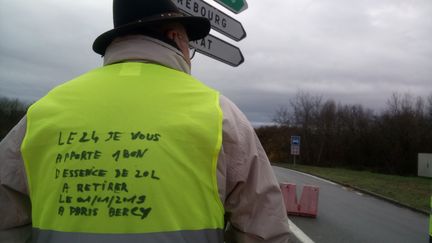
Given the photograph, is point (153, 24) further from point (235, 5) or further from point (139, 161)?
point (235, 5)

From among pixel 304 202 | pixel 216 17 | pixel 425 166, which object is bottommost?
pixel 304 202

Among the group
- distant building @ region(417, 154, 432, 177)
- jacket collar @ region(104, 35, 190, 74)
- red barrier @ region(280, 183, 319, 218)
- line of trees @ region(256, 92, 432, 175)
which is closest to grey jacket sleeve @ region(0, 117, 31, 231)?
jacket collar @ region(104, 35, 190, 74)

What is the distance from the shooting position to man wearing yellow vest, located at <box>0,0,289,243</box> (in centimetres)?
150

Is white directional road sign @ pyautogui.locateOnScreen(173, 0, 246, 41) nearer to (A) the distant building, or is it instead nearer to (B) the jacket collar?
(B) the jacket collar

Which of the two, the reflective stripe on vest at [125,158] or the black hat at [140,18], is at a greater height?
the black hat at [140,18]

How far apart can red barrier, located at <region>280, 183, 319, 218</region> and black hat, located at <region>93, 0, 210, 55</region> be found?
34.0 feet

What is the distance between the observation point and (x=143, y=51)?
5.84 ft

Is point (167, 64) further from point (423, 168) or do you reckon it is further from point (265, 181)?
point (423, 168)

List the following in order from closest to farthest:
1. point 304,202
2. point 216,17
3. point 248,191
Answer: point 248,191, point 216,17, point 304,202

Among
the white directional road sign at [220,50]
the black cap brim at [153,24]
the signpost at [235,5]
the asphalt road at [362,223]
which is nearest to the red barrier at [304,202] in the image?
the asphalt road at [362,223]

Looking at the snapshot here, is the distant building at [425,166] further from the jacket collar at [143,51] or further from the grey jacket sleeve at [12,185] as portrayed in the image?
the grey jacket sleeve at [12,185]

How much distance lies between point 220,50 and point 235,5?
0.61 meters

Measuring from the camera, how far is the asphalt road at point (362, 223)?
9.41 m

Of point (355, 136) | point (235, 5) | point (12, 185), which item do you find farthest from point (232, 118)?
point (355, 136)
